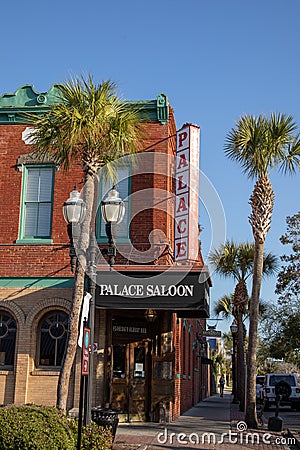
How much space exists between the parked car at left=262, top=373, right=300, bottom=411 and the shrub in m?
21.3

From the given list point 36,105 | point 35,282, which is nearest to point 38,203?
point 35,282

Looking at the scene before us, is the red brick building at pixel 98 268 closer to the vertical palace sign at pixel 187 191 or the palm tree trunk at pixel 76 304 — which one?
the vertical palace sign at pixel 187 191

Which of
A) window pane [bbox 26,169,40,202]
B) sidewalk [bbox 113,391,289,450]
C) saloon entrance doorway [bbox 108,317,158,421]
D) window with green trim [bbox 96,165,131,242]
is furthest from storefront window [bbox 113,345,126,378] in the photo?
window pane [bbox 26,169,40,202]

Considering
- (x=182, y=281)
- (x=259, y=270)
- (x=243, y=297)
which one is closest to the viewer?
(x=182, y=281)

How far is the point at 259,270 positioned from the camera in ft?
60.4

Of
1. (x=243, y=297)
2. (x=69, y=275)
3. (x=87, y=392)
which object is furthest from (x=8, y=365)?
(x=243, y=297)

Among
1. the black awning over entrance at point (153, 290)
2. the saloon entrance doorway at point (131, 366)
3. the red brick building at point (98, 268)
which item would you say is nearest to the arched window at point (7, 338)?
the red brick building at point (98, 268)

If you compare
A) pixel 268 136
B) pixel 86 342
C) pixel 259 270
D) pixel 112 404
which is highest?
pixel 268 136

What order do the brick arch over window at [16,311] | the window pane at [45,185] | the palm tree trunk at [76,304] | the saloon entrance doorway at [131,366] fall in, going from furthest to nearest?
the window pane at [45,185] < the saloon entrance doorway at [131,366] < the brick arch over window at [16,311] < the palm tree trunk at [76,304]

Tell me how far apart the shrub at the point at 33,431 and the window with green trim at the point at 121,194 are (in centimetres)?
832

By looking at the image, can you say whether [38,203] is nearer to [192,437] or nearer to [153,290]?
[153,290]

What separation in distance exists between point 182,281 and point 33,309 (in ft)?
15.0

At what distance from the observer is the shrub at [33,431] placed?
10.0 meters

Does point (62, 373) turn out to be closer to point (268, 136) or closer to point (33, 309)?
point (33, 309)
